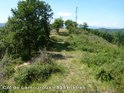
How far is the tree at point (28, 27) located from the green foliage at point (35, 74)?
→ 17.5ft

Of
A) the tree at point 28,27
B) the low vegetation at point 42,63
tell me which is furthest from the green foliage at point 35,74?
the tree at point 28,27

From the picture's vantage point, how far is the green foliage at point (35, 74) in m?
12.0

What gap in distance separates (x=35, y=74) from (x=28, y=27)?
7296 millimetres

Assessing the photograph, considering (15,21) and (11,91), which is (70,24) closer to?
(15,21)

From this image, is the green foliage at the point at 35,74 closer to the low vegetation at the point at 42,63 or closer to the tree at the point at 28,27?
the low vegetation at the point at 42,63

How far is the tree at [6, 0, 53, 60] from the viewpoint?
17922mm

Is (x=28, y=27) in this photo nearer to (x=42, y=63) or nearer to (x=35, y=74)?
(x=42, y=63)

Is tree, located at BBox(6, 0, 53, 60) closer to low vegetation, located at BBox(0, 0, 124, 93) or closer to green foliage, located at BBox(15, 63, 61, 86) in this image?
low vegetation, located at BBox(0, 0, 124, 93)

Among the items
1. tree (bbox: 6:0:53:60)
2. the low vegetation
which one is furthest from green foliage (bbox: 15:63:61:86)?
tree (bbox: 6:0:53:60)

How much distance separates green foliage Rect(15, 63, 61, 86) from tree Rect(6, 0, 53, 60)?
17.5 ft

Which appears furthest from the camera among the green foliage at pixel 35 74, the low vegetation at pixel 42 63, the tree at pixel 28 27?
the tree at pixel 28 27

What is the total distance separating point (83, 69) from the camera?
13.4 meters

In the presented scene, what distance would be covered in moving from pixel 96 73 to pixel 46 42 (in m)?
9.85

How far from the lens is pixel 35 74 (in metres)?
12.4
